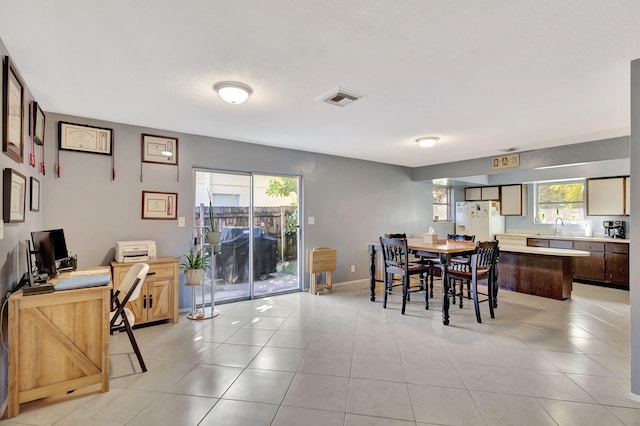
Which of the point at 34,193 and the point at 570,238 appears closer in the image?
the point at 34,193

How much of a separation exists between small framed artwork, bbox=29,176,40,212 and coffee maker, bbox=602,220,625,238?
854cm

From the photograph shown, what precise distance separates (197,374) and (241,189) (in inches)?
107

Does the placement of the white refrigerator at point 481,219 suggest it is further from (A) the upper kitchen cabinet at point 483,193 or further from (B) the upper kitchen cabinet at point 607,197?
(B) the upper kitchen cabinet at point 607,197

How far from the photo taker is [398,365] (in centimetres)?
253

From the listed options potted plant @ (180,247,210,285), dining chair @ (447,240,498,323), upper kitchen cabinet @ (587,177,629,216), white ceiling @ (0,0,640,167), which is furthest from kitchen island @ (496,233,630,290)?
potted plant @ (180,247,210,285)

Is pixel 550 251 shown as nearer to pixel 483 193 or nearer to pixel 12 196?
pixel 483 193

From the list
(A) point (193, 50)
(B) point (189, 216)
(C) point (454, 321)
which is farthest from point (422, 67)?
(B) point (189, 216)

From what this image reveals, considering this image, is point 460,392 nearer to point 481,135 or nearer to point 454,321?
point 454,321

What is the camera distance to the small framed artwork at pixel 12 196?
2018 mm

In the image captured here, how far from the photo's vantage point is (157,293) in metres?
3.45

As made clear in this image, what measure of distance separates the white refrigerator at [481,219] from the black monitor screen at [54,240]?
744 centimetres

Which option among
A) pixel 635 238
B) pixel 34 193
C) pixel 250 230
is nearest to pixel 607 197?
pixel 635 238

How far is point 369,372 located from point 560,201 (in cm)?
659

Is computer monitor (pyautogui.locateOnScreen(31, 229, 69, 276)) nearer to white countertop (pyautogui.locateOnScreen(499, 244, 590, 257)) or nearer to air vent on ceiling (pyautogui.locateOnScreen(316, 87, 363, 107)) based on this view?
air vent on ceiling (pyautogui.locateOnScreen(316, 87, 363, 107))
